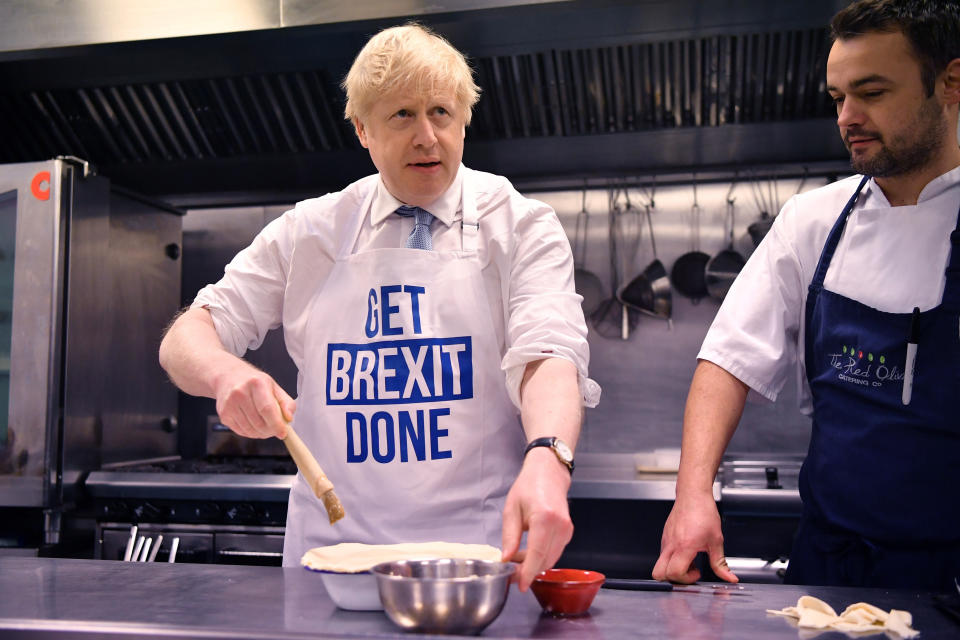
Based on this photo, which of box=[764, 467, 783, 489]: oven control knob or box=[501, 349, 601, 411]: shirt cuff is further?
box=[764, 467, 783, 489]: oven control knob

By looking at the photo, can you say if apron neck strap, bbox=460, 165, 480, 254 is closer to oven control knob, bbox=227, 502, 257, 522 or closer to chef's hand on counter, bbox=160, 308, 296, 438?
chef's hand on counter, bbox=160, 308, 296, 438

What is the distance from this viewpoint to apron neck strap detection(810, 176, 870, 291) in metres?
1.71

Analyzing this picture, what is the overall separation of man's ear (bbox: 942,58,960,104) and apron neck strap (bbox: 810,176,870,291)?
20 cm

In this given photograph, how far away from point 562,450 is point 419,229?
65cm

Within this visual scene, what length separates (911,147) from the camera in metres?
1.59

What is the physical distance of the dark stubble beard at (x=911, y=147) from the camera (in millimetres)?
1581

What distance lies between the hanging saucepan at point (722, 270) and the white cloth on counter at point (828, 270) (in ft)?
5.46

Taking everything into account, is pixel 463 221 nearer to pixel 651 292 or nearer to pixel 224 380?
pixel 224 380

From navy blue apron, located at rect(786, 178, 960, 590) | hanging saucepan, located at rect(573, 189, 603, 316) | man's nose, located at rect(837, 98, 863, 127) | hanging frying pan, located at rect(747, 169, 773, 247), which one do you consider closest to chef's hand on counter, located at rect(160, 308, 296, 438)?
navy blue apron, located at rect(786, 178, 960, 590)

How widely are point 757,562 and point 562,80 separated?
1.82m

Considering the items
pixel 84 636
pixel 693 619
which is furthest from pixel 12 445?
pixel 693 619

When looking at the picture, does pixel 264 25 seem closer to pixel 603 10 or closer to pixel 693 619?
pixel 603 10

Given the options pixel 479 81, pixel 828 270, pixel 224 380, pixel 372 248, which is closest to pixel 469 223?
pixel 372 248

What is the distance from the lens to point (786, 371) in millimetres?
1771
